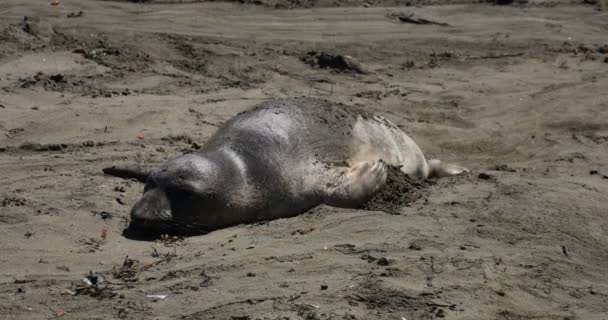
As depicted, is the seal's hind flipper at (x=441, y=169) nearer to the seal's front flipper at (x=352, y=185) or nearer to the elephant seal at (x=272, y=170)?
the elephant seal at (x=272, y=170)

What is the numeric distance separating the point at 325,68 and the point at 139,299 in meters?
5.48

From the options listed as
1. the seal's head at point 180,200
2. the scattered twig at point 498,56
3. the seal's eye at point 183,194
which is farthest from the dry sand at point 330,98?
the seal's eye at point 183,194

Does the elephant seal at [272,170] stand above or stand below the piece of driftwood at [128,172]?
above

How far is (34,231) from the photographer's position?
591 centimetres

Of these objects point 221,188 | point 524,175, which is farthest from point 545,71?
point 221,188

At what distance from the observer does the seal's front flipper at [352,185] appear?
661 centimetres

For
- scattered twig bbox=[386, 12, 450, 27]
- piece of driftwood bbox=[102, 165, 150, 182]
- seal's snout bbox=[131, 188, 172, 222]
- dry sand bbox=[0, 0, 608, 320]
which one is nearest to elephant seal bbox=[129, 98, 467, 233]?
seal's snout bbox=[131, 188, 172, 222]

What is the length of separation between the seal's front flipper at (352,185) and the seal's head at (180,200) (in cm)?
78

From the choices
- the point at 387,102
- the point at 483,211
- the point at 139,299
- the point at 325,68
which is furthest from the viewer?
the point at 325,68

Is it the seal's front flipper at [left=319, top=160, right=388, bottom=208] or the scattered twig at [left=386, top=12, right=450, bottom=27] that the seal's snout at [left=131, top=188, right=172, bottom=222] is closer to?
the seal's front flipper at [left=319, top=160, right=388, bottom=208]

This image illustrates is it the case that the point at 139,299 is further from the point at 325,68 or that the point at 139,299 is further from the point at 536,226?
the point at 325,68

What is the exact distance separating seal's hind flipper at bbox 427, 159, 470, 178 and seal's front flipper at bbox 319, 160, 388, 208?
2.95 feet

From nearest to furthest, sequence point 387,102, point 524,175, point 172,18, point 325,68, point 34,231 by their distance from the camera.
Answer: point 34,231 < point 524,175 < point 387,102 < point 325,68 < point 172,18

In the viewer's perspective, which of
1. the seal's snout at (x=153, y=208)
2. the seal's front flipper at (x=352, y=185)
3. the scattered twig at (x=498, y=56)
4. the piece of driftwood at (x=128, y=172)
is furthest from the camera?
the scattered twig at (x=498, y=56)
